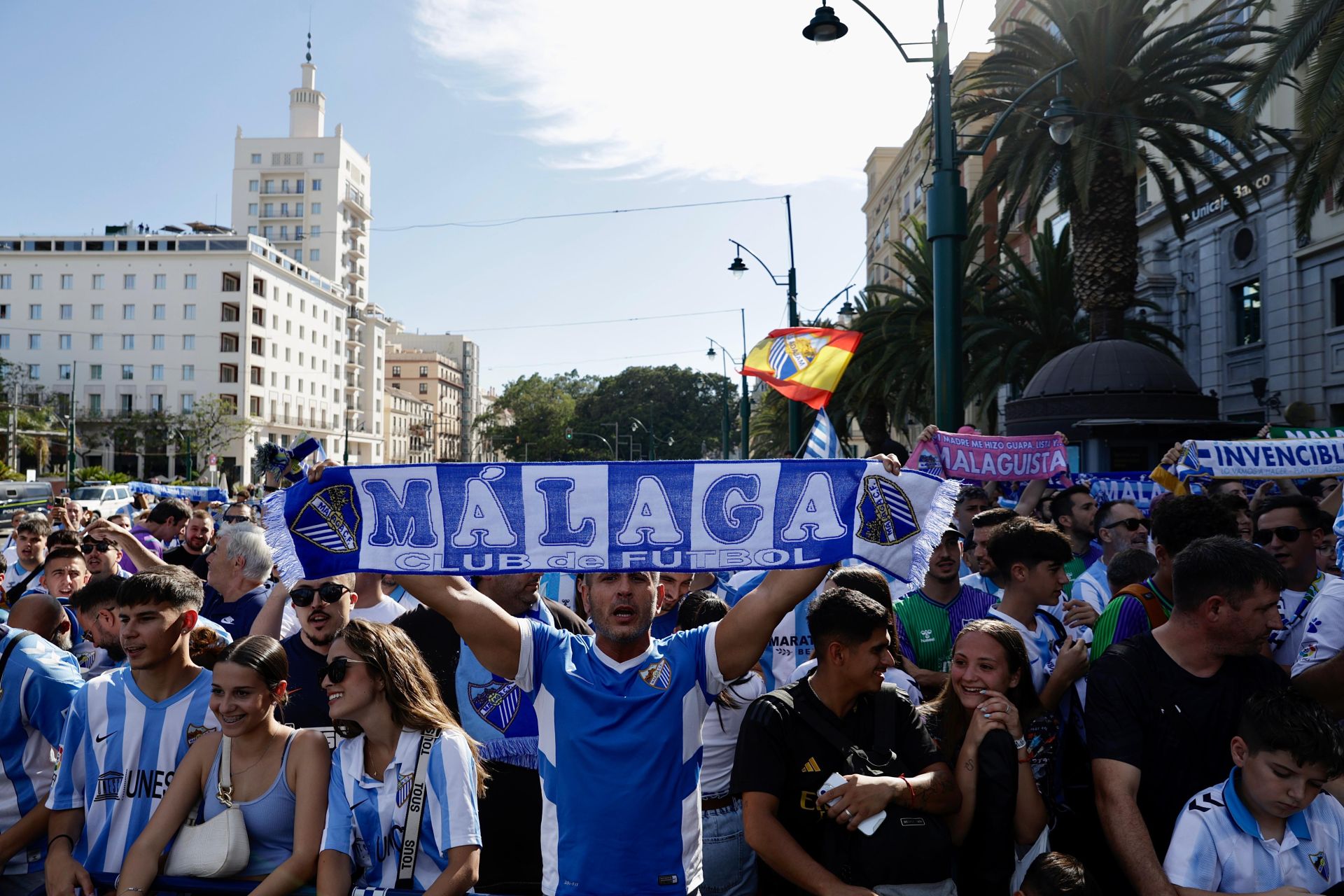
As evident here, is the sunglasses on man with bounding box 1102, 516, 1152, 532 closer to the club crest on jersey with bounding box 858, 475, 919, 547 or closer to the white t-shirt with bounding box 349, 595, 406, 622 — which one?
the club crest on jersey with bounding box 858, 475, 919, 547

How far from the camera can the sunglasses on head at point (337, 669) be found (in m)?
3.29

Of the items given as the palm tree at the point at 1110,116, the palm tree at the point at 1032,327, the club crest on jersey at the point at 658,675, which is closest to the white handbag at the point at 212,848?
the club crest on jersey at the point at 658,675

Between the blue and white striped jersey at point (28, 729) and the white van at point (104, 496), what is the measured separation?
21.7 metres

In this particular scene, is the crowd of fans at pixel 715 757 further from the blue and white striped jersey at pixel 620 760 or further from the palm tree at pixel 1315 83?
the palm tree at pixel 1315 83

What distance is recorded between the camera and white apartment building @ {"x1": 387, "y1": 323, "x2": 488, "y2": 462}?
13412 cm

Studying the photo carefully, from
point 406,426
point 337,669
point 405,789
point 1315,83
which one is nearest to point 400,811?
point 405,789

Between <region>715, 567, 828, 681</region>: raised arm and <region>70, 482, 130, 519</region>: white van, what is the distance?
2374 cm

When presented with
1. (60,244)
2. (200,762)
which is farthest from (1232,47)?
(60,244)

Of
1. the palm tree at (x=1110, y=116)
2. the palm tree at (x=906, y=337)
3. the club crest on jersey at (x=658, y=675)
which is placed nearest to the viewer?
the club crest on jersey at (x=658, y=675)

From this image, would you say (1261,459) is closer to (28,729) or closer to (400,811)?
(400,811)

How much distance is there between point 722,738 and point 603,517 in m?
1.17

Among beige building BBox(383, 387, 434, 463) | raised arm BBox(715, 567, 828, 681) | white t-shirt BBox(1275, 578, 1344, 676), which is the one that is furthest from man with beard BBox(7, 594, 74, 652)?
beige building BBox(383, 387, 434, 463)

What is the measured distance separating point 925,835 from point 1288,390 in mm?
24077

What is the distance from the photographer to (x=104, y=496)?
90.7 feet
